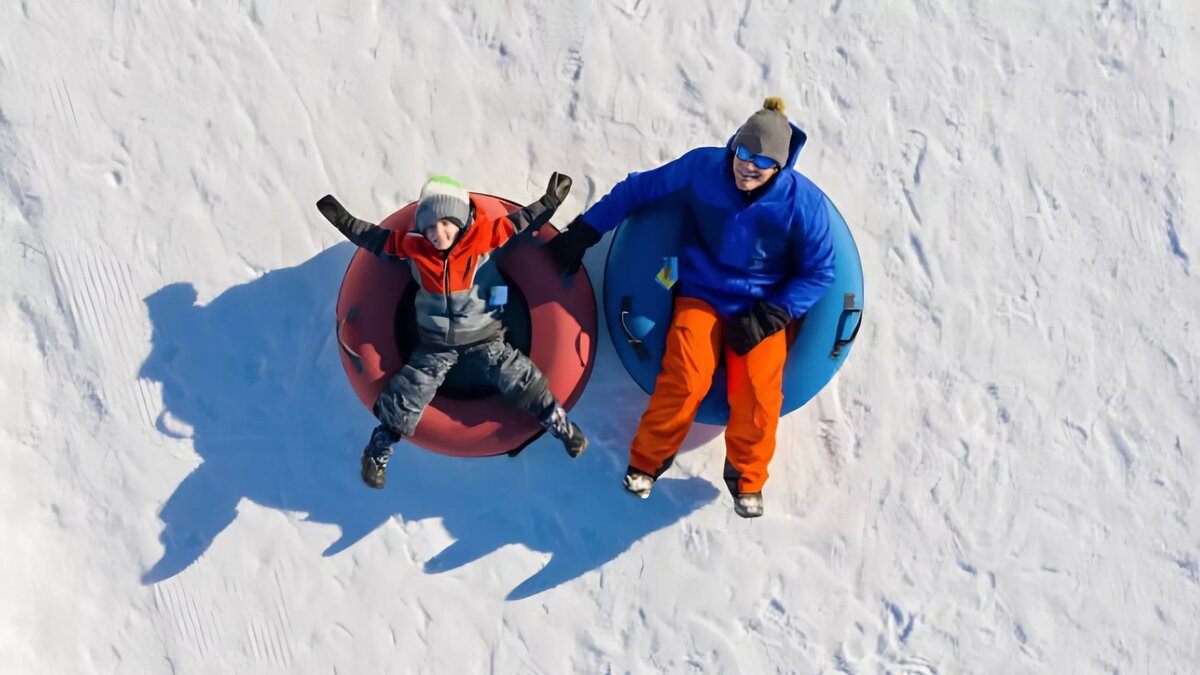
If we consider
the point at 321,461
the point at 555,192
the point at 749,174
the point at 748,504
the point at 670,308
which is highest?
the point at 749,174

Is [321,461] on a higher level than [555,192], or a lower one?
lower

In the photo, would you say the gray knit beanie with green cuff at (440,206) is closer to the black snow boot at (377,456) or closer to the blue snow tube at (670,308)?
the blue snow tube at (670,308)

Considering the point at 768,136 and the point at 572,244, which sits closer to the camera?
the point at 768,136

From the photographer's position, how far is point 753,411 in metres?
1.96

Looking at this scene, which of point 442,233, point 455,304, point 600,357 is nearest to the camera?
point 442,233

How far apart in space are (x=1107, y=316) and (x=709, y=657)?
1365 mm

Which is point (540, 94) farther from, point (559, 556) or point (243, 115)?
point (559, 556)

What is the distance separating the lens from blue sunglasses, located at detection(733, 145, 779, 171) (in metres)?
1.71

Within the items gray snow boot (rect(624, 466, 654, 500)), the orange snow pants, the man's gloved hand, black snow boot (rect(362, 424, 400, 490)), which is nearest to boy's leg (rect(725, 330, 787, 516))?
the orange snow pants

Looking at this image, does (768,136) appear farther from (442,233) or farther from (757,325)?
(442,233)

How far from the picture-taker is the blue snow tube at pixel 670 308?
6.50 ft

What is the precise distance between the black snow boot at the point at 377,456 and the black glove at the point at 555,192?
64 cm

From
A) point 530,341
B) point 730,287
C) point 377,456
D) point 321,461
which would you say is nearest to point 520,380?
point 530,341

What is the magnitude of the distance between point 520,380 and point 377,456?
0.41 m
